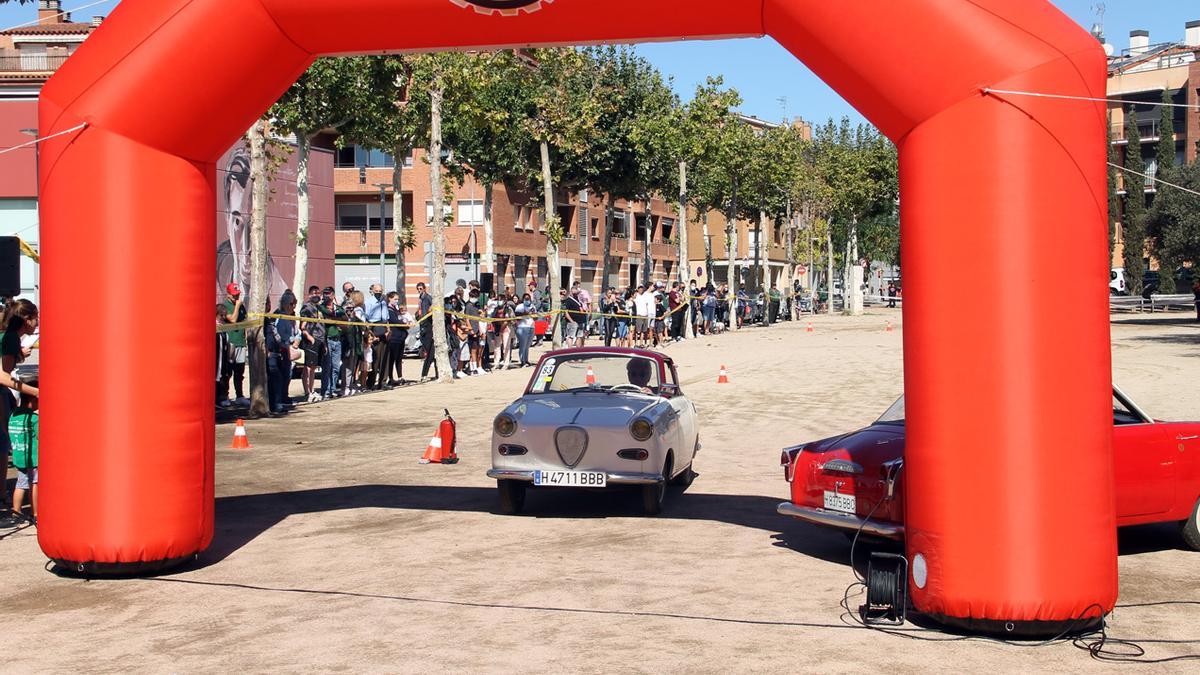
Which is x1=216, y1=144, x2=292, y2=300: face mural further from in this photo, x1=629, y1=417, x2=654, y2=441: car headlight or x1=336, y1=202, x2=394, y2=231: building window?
x1=336, y1=202, x2=394, y2=231: building window

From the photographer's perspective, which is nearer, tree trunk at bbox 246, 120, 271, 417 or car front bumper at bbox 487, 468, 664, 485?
car front bumper at bbox 487, 468, 664, 485

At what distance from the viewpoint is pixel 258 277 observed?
1916cm

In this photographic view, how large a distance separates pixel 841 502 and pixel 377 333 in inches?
612

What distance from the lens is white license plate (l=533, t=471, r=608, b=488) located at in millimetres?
10562

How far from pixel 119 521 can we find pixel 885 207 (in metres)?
63.5

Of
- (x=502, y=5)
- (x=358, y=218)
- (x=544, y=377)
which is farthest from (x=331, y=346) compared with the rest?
(x=358, y=218)

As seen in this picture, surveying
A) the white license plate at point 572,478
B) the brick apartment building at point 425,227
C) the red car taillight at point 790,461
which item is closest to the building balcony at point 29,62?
the brick apartment building at point 425,227

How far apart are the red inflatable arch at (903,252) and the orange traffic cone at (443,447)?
5075 mm

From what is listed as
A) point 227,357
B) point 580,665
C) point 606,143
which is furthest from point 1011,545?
point 606,143

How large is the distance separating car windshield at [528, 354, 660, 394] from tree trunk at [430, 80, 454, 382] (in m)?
13.0

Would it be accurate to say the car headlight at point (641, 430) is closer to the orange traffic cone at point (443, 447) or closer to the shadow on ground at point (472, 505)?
the shadow on ground at point (472, 505)

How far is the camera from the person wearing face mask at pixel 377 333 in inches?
899

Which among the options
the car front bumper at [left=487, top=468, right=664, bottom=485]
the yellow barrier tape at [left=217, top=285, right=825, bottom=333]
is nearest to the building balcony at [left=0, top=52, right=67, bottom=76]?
Result: the yellow barrier tape at [left=217, top=285, right=825, bottom=333]

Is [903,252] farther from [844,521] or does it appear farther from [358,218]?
[358,218]
